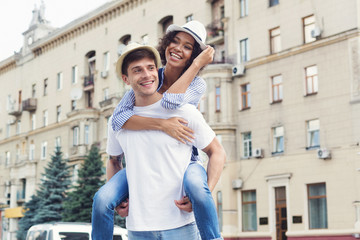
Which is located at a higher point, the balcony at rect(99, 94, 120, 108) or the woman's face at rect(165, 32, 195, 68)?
the balcony at rect(99, 94, 120, 108)

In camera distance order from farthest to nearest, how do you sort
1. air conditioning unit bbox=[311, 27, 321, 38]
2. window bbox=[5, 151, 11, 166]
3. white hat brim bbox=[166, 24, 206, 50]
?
window bbox=[5, 151, 11, 166], air conditioning unit bbox=[311, 27, 321, 38], white hat brim bbox=[166, 24, 206, 50]

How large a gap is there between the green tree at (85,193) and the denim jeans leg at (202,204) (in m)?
31.1

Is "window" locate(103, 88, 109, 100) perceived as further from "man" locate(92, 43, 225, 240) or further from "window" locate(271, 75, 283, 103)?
"man" locate(92, 43, 225, 240)

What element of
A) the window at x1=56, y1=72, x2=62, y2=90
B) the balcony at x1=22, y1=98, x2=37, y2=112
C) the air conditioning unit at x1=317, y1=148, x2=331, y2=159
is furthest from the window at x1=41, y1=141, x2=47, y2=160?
the air conditioning unit at x1=317, y1=148, x2=331, y2=159

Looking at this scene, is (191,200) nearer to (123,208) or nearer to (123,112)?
(123,208)

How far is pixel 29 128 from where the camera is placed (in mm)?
54594

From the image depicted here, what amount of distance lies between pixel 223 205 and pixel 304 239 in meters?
5.18

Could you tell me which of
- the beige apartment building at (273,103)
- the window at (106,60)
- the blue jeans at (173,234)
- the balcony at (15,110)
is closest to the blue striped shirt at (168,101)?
the blue jeans at (173,234)

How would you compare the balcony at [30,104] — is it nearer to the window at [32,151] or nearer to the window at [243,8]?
the window at [32,151]

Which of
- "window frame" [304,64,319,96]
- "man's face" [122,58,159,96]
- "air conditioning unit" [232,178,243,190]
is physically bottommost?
"man's face" [122,58,159,96]

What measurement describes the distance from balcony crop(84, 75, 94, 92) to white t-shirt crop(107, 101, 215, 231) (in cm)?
4213

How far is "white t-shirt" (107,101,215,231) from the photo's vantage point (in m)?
4.20

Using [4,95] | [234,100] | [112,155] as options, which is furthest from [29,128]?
[112,155]

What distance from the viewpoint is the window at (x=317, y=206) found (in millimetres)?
30234
